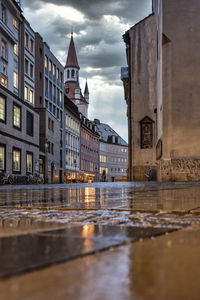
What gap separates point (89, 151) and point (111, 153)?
23191 millimetres

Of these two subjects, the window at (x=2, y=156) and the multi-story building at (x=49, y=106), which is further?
the multi-story building at (x=49, y=106)

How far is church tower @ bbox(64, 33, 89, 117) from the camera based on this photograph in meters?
107

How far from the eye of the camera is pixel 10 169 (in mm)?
24906

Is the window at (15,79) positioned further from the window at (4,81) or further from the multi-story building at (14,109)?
the window at (4,81)

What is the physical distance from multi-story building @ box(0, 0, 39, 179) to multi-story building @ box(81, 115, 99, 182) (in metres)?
39.1

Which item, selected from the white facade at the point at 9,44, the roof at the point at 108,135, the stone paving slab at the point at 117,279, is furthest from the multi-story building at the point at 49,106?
the roof at the point at 108,135

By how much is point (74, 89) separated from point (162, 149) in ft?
311

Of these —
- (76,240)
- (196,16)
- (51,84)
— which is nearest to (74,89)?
(51,84)

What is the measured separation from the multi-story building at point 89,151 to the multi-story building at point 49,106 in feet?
61.6

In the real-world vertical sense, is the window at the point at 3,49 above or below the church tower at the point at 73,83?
below

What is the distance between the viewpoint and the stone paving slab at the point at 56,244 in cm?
101

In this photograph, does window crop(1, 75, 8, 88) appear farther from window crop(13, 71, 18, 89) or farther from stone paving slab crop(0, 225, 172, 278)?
stone paving slab crop(0, 225, 172, 278)

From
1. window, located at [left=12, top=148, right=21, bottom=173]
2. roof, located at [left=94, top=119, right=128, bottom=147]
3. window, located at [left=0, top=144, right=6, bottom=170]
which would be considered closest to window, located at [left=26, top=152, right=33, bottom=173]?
window, located at [left=12, top=148, right=21, bottom=173]

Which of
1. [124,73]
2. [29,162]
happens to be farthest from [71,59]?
[29,162]
